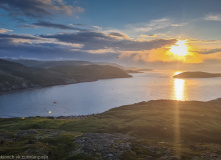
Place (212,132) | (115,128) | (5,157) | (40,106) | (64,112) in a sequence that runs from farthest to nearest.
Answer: (40,106)
(64,112)
(115,128)
(212,132)
(5,157)

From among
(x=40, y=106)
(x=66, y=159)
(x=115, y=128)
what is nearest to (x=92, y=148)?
(x=66, y=159)

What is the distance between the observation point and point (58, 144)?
42750mm

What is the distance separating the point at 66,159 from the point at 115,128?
113 feet

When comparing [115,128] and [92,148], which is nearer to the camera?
[92,148]

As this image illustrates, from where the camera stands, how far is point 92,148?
39094 millimetres

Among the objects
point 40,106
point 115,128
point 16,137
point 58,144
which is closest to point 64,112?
point 40,106

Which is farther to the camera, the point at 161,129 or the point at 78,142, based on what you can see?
the point at 161,129

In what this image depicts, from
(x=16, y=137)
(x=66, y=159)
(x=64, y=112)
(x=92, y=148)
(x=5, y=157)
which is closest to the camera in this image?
(x=5, y=157)

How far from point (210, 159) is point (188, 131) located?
28.6m

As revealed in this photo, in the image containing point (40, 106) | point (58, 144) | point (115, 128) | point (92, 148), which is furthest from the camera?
point (40, 106)

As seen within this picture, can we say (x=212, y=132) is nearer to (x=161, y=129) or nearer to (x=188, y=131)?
(x=188, y=131)

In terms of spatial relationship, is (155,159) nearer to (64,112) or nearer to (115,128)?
(115,128)

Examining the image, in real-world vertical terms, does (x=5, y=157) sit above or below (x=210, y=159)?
above

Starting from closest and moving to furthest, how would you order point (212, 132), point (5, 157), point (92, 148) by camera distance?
point (5, 157) < point (92, 148) < point (212, 132)
